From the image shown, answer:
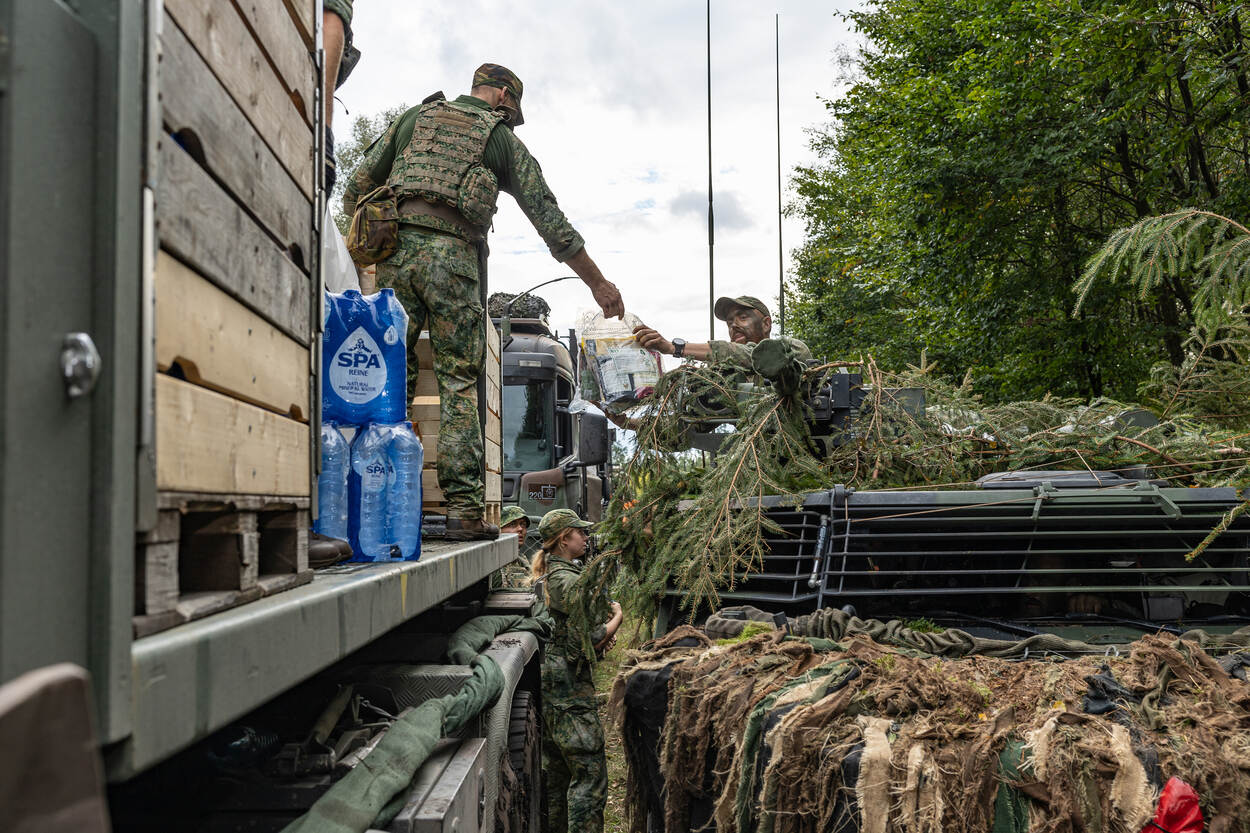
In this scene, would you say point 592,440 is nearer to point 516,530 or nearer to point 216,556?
point 516,530

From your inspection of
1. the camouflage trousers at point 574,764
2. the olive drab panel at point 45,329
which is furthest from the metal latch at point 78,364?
the camouflage trousers at point 574,764

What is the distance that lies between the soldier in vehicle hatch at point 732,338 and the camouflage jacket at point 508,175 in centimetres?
79

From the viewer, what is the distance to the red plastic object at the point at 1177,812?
202cm

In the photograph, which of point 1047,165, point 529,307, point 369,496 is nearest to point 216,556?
point 369,496

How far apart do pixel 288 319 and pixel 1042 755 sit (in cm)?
178

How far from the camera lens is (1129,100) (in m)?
10.5

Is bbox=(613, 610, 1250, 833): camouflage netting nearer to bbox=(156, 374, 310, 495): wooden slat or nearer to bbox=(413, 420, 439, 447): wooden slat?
bbox=(413, 420, 439, 447): wooden slat

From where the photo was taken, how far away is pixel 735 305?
5.91m

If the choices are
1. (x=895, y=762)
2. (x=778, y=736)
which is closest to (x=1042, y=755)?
(x=895, y=762)

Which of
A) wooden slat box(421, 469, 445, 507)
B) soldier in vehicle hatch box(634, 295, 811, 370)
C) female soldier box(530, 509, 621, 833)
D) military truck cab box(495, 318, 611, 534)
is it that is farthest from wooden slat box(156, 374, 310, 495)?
military truck cab box(495, 318, 611, 534)

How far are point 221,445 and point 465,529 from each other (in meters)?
2.21

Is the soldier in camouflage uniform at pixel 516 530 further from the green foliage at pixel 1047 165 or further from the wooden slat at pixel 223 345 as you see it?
the green foliage at pixel 1047 165

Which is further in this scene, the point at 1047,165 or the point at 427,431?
the point at 1047,165

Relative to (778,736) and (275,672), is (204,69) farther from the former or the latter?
(778,736)
